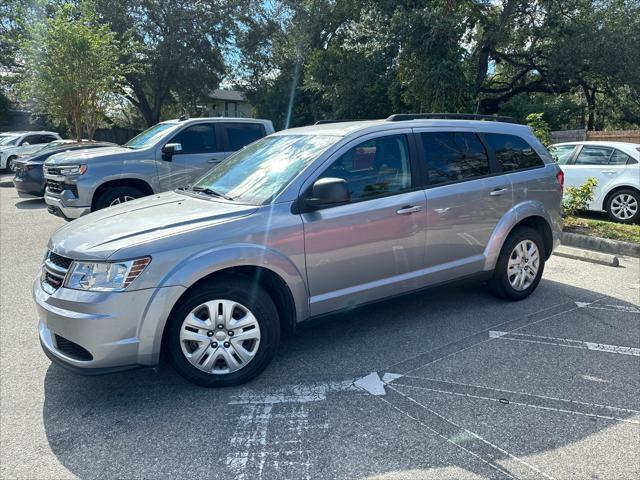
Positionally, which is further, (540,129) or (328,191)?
(540,129)

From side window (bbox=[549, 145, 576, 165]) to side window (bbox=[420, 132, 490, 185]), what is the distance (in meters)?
5.85

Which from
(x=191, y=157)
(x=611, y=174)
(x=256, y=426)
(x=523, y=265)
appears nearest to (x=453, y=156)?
(x=523, y=265)

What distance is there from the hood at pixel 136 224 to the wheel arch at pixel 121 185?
13.8 feet

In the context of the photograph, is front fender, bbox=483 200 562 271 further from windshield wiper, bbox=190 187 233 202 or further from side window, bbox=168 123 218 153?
side window, bbox=168 123 218 153

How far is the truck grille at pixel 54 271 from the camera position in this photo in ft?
10.7

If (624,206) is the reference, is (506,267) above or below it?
below

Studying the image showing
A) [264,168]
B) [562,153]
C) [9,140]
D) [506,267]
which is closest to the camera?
[264,168]

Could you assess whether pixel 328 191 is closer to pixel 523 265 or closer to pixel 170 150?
pixel 523 265

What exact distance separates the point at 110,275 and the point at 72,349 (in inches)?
22.5

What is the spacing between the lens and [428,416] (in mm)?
3123

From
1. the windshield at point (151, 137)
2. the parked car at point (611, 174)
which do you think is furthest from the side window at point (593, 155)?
the windshield at point (151, 137)

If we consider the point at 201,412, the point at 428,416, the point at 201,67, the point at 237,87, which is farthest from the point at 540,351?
the point at 237,87

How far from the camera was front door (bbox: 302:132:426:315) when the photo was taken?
3.73 meters

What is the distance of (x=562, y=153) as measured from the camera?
1005 cm
